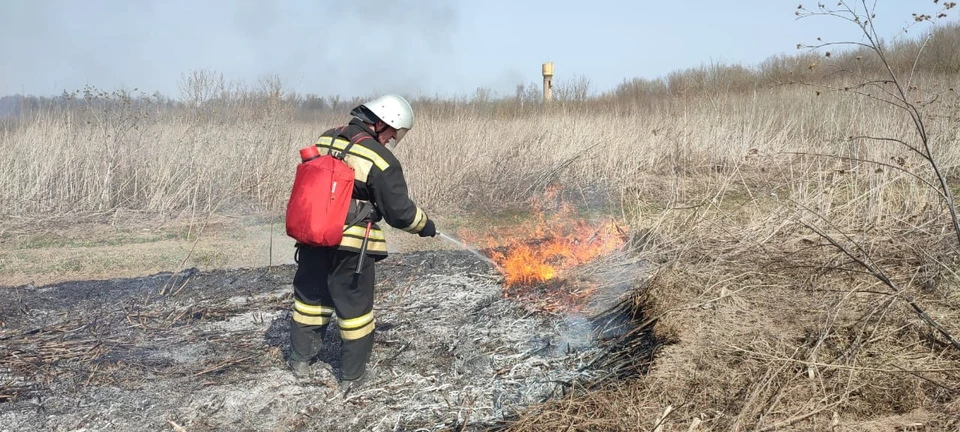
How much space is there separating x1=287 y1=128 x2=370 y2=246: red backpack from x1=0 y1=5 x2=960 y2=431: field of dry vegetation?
57.5 inches

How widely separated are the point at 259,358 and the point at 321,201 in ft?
4.60

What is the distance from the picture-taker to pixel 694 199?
6203 mm

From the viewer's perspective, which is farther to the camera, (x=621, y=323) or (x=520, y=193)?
(x=520, y=193)

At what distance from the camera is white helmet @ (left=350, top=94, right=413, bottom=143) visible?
12.1 ft

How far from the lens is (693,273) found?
4.46 metres

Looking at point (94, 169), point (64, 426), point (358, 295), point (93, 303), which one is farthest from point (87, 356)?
point (94, 169)

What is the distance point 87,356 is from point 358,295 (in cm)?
195

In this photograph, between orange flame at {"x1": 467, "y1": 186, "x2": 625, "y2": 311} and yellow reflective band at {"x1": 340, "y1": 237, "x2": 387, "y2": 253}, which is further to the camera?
orange flame at {"x1": 467, "y1": 186, "x2": 625, "y2": 311}

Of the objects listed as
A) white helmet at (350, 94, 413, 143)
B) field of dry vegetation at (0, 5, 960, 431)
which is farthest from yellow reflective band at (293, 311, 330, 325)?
field of dry vegetation at (0, 5, 960, 431)

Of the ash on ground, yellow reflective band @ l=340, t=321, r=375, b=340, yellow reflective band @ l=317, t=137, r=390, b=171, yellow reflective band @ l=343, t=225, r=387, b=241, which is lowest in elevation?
the ash on ground

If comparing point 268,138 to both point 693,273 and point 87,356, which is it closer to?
point 87,356

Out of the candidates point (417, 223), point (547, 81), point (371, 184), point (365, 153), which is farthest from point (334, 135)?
point (547, 81)

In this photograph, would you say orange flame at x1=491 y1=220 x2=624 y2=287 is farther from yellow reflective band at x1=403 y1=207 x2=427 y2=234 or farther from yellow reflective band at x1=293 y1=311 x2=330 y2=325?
yellow reflective band at x1=293 y1=311 x2=330 y2=325

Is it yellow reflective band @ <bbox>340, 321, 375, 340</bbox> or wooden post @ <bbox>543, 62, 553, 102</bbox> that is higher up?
wooden post @ <bbox>543, 62, 553, 102</bbox>
